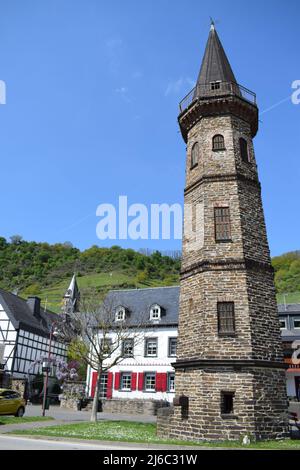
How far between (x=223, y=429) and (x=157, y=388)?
18822mm

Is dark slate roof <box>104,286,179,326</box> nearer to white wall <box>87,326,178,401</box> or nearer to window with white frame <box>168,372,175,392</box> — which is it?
white wall <box>87,326,178,401</box>

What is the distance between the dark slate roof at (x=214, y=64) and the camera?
21.0 m

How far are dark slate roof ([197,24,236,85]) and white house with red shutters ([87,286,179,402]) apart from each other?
18.6 metres

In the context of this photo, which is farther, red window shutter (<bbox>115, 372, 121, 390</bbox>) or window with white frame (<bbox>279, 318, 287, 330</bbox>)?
window with white frame (<bbox>279, 318, 287, 330</bbox>)

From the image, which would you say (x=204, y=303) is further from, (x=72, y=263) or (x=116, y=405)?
(x=72, y=263)

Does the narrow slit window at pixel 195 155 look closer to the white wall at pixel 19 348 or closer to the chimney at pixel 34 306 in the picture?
the white wall at pixel 19 348

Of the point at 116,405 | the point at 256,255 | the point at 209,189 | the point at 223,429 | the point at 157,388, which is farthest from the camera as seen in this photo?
the point at 157,388

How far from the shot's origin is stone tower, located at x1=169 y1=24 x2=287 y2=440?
45.4 feet

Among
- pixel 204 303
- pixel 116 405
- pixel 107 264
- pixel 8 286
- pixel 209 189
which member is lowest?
pixel 116 405

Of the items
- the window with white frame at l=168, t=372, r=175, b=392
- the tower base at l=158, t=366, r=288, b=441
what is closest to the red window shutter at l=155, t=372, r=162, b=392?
the window with white frame at l=168, t=372, r=175, b=392

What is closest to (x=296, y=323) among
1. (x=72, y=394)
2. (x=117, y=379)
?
(x=117, y=379)

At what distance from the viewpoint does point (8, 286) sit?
10775 centimetres

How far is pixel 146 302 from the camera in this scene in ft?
122

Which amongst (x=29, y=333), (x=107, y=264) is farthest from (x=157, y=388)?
(x=107, y=264)
